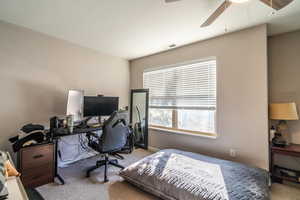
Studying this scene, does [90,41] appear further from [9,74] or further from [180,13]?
[180,13]

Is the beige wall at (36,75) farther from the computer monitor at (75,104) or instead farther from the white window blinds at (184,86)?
the white window blinds at (184,86)

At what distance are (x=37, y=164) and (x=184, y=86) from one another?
9.36 ft

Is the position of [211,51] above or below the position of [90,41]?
below

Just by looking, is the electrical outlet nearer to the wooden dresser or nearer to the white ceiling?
the white ceiling

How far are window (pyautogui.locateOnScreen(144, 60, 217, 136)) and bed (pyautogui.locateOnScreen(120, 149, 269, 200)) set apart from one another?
2.79ft

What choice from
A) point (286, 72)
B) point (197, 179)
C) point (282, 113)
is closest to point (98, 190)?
point (197, 179)

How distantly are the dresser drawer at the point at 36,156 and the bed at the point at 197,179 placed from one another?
1.14 m

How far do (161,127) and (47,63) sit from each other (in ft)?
8.84

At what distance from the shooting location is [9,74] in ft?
7.48

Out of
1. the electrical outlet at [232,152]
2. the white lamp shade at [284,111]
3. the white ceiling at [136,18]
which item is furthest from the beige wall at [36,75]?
the white lamp shade at [284,111]

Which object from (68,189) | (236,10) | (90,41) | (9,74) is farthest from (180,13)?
(68,189)

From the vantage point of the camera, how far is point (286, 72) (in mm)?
2459

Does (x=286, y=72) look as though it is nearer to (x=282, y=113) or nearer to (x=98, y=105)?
(x=282, y=113)

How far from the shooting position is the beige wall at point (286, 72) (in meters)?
2.36
